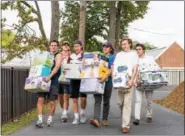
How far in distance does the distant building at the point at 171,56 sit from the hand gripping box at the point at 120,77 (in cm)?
6002

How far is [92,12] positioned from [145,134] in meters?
42.3

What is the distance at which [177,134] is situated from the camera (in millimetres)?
9438

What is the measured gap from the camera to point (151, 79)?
1096cm

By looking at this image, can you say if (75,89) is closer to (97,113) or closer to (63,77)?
(63,77)

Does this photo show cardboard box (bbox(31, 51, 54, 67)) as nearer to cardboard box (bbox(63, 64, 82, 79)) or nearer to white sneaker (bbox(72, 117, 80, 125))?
cardboard box (bbox(63, 64, 82, 79))

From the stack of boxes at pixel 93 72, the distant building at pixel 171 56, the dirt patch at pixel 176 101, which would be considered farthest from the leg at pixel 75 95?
the distant building at pixel 171 56

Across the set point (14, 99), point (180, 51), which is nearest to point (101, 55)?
point (14, 99)

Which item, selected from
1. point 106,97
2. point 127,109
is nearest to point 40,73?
point 106,97

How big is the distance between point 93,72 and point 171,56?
63.9 meters

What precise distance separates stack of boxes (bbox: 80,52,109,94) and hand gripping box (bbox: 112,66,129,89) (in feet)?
1.10

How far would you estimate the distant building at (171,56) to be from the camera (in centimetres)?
7056

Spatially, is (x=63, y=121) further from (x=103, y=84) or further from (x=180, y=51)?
(x=180, y=51)

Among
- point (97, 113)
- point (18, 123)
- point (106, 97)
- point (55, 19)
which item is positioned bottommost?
point (18, 123)

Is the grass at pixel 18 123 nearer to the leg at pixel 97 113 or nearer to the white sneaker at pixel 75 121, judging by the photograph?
the white sneaker at pixel 75 121
